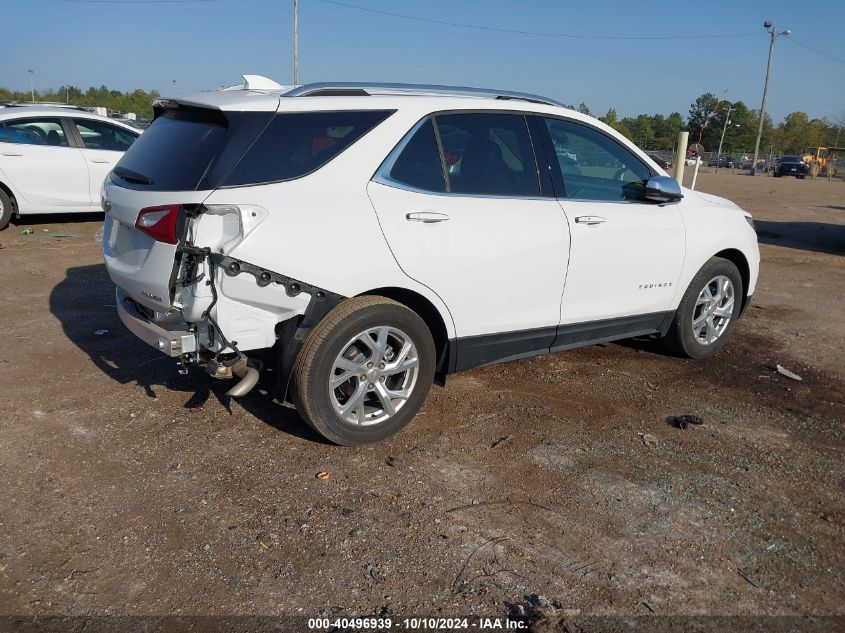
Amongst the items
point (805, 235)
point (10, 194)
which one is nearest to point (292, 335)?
point (10, 194)

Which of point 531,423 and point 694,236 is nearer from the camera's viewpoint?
point 531,423

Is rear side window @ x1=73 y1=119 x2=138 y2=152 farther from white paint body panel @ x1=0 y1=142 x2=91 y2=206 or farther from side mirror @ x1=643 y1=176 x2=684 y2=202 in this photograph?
side mirror @ x1=643 y1=176 x2=684 y2=202

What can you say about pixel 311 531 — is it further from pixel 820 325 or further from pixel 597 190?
pixel 820 325

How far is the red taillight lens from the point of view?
3527 mm

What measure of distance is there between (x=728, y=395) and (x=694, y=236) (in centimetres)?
118

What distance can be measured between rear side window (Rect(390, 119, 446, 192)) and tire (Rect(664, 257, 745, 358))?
242 centimetres

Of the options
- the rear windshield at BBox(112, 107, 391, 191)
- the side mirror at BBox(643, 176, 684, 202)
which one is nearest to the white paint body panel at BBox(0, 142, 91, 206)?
the rear windshield at BBox(112, 107, 391, 191)

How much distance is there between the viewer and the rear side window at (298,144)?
3.60m

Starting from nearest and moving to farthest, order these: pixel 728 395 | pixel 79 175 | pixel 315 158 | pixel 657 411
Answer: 1. pixel 315 158
2. pixel 657 411
3. pixel 728 395
4. pixel 79 175

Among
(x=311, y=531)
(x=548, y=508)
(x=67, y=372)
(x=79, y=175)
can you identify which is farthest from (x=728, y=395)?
(x=79, y=175)

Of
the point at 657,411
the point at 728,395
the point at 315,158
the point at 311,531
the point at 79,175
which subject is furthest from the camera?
the point at 79,175

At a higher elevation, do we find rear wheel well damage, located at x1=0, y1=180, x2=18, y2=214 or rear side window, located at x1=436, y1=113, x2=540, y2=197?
rear side window, located at x1=436, y1=113, x2=540, y2=197

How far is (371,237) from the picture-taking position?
3.80 meters

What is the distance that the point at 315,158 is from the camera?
12.4 ft
